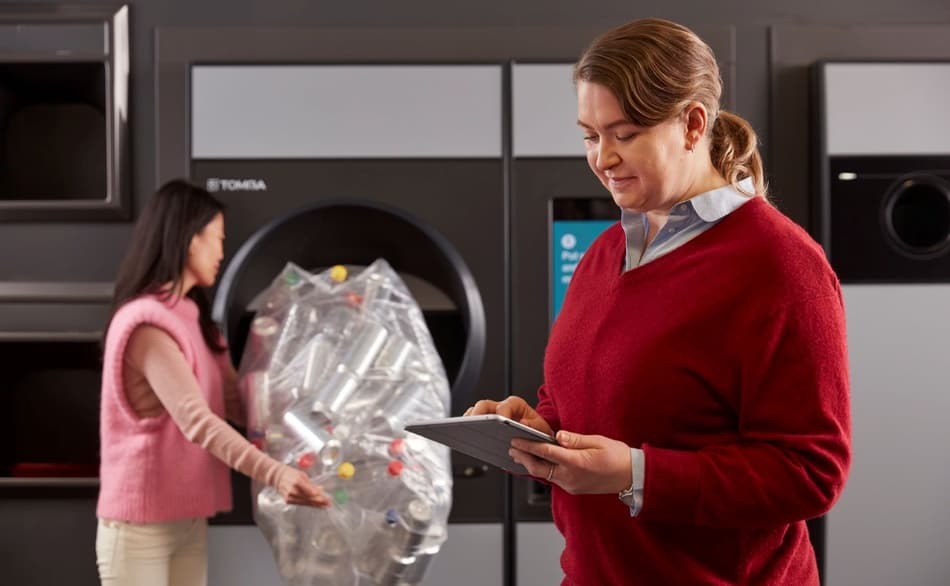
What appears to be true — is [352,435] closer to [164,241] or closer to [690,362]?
[164,241]

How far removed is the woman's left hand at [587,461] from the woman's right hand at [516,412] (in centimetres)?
22

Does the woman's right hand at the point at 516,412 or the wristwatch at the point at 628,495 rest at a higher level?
the woman's right hand at the point at 516,412

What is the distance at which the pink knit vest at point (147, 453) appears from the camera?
194 centimetres

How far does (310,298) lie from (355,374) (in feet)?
0.86

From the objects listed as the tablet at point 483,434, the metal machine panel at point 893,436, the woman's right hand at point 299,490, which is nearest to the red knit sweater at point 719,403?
the tablet at point 483,434

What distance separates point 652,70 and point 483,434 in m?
0.46

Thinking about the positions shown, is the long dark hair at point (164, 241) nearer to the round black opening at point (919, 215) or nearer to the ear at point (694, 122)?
the ear at point (694, 122)

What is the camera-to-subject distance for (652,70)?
1.04 metres

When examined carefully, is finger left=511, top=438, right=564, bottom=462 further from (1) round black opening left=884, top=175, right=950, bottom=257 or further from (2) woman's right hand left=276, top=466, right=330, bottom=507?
(1) round black opening left=884, top=175, right=950, bottom=257

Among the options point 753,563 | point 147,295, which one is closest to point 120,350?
point 147,295

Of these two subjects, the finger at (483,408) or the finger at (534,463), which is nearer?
the finger at (534,463)

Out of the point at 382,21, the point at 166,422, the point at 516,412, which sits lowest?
the point at 166,422

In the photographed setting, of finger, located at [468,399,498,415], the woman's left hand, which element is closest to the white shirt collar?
the woman's left hand

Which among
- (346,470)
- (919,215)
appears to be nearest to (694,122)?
(346,470)
